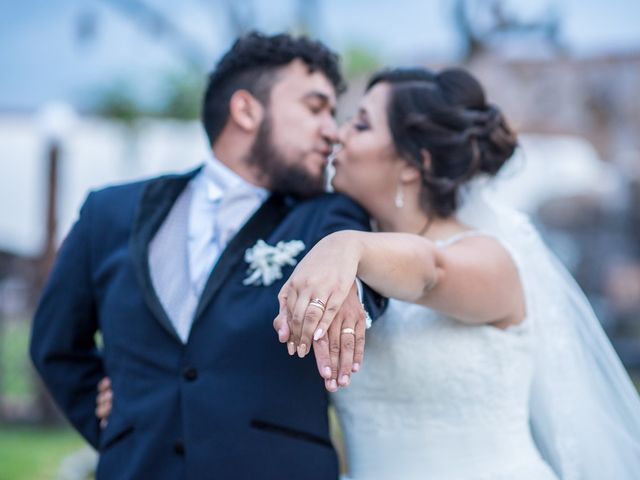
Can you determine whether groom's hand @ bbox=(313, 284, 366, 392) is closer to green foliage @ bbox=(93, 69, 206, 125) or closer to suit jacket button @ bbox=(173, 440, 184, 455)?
suit jacket button @ bbox=(173, 440, 184, 455)

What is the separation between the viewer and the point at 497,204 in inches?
125

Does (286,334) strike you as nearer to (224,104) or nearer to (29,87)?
(224,104)

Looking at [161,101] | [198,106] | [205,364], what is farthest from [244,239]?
[161,101]

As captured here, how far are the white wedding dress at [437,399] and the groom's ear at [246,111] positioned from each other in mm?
804

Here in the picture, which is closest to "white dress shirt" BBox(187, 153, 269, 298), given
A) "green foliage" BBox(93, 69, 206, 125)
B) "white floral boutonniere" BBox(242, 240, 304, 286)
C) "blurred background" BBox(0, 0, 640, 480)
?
"white floral boutonniere" BBox(242, 240, 304, 286)

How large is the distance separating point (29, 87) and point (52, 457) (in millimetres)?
4604

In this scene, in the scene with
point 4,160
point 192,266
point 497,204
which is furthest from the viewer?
point 4,160

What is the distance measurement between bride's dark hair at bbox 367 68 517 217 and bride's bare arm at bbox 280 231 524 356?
25 cm

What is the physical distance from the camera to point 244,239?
264cm

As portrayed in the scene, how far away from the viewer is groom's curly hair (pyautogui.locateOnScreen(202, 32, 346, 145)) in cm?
300

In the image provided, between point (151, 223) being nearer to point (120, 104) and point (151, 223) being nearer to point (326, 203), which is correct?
point (326, 203)

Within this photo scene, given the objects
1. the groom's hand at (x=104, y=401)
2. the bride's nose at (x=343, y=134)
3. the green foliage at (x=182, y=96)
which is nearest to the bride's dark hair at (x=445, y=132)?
the bride's nose at (x=343, y=134)

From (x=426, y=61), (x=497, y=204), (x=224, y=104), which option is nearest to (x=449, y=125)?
(x=497, y=204)

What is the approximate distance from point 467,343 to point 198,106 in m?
7.27
